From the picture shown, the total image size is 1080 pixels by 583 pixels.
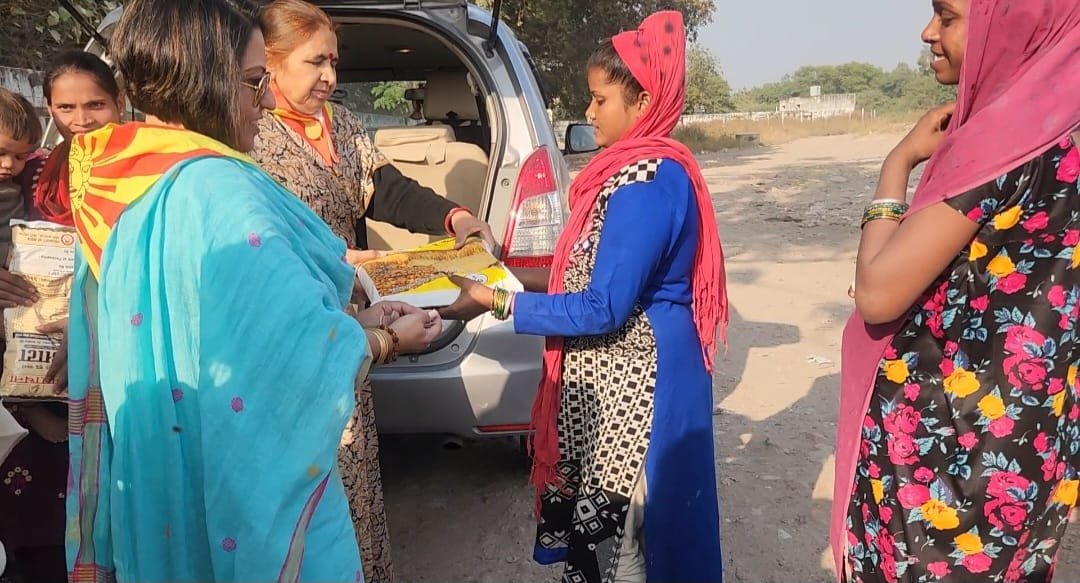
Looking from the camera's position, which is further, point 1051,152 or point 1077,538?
point 1077,538

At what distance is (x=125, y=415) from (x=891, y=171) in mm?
1584

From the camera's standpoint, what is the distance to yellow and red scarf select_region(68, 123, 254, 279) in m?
1.24

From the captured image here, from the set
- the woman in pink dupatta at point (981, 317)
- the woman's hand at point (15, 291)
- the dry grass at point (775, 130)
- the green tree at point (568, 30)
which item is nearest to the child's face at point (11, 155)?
the woman's hand at point (15, 291)

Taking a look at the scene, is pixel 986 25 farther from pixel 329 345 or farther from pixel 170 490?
pixel 170 490

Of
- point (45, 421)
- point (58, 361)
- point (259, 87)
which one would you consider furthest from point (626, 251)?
point (45, 421)

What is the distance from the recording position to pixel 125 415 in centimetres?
129

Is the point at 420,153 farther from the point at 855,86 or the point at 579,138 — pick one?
the point at 855,86

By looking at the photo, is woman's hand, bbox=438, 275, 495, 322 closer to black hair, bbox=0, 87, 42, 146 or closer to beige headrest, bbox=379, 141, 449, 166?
black hair, bbox=0, 87, 42, 146

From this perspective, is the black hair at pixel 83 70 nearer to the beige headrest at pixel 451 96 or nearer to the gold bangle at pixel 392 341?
the gold bangle at pixel 392 341

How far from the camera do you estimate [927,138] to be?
1698mm

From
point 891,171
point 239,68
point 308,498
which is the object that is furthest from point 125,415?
point 891,171

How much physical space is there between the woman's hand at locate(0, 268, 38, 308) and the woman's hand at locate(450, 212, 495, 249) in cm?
109

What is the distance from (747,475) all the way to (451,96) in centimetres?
290

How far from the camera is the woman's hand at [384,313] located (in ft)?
5.08
